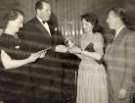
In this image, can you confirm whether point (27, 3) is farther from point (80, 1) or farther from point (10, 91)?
point (10, 91)

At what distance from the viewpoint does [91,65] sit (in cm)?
127

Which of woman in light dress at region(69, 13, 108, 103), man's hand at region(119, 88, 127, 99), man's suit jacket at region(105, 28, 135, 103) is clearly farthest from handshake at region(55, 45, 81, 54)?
man's hand at region(119, 88, 127, 99)

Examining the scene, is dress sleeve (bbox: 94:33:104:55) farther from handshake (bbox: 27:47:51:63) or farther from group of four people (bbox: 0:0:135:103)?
handshake (bbox: 27:47:51:63)

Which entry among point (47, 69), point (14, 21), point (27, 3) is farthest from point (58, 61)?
point (27, 3)

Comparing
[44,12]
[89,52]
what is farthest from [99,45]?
[44,12]

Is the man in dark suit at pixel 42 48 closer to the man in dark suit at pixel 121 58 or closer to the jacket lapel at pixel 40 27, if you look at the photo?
the jacket lapel at pixel 40 27

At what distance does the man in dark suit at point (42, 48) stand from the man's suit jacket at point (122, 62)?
0.23 m

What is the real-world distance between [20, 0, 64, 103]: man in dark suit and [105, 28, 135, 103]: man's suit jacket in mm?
229

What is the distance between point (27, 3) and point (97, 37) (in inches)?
25.7

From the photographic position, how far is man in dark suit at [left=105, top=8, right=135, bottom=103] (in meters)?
1.16

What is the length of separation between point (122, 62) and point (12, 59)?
0.42m

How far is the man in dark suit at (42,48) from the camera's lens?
1249 mm

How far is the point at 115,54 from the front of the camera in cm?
121

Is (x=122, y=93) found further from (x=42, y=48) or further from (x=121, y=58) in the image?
(x=42, y=48)
